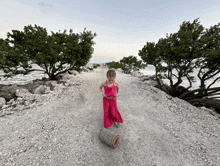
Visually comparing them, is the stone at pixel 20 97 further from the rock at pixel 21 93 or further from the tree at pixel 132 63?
the tree at pixel 132 63

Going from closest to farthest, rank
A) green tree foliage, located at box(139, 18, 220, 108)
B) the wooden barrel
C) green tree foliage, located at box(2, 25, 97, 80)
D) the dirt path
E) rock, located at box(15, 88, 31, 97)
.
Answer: the dirt path, the wooden barrel, rock, located at box(15, 88, 31, 97), green tree foliage, located at box(139, 18, 220, 108), green tree foliage, located at box(2, 25, 97, 80)

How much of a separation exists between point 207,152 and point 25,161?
A: 21.5 feet

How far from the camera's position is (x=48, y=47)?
8250 millimetres

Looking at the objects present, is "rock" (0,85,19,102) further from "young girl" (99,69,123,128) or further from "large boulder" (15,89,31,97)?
"young girl" (99,69,123,128)

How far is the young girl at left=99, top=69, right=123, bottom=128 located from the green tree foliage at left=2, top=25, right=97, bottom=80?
6.94m

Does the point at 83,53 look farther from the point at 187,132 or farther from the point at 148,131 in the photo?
the point at 187,132

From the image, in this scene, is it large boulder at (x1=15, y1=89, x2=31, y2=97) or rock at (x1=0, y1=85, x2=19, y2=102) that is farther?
large boulder at (x1=15, y1=89, x2=31, y2=97)

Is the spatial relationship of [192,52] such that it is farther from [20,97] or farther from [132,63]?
[132,63]

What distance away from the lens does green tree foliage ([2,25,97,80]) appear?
8.21m

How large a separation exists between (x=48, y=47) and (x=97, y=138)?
9.12 metres

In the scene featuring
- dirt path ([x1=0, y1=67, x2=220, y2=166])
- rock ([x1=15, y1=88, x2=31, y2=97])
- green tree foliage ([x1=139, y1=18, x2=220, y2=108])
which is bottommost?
dirt path ([x1=0, y1=67, x2=220, y2=166])

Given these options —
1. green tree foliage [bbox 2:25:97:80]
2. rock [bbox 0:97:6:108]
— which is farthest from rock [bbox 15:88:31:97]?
green tree foliage [bbox 2:25:97:80]

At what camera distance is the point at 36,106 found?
224 inches

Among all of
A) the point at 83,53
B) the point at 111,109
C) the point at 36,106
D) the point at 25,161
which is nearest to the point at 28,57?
the point at 83,53
